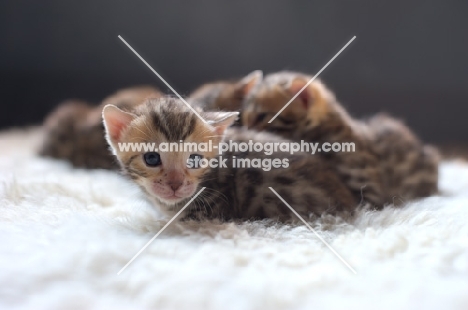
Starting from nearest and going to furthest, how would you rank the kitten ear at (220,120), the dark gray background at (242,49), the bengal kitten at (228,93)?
the kitten ear at (220,120) → the bengal kitten at (228,93) → the dark gray background at (242,49)

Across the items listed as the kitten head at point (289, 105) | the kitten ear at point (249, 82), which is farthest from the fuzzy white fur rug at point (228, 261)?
the kitten ear at point (249, 82)

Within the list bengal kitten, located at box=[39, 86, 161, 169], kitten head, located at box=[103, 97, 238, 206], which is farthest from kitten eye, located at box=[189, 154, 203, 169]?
bengal kitten, located at box=[39, 86, 161, 169]

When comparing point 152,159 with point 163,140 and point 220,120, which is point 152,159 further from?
point 220,120

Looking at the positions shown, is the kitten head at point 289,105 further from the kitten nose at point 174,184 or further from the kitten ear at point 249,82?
the kitten nose at point 174,184

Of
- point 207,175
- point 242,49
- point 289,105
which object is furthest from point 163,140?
point 242,49

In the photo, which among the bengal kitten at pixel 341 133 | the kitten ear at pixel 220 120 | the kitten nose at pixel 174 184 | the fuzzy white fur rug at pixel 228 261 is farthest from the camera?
the bengal kitten at pixel 341 133

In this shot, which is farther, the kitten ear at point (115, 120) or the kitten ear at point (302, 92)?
the kitten ear at point (302, 92)

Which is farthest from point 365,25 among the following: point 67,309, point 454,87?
point 67,309
